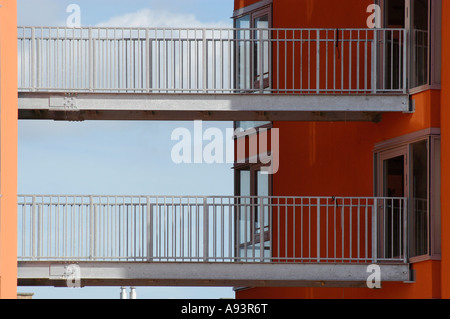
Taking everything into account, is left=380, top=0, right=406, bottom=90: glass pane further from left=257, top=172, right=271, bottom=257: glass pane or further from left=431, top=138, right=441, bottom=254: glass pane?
left=257, top=172, right=271, bottom=257: glass pane

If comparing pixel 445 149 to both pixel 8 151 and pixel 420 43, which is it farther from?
pixel 8 151

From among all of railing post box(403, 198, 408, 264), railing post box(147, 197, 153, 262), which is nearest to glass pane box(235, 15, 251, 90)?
railing post box(147, 197, 153, 262)

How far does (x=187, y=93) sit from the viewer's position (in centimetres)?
2341

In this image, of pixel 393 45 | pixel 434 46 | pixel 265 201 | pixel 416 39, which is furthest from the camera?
pixel 265 201

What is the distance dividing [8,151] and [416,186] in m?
6.25

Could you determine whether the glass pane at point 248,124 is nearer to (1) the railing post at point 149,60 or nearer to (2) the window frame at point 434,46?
(1) the railing post at point 149,60

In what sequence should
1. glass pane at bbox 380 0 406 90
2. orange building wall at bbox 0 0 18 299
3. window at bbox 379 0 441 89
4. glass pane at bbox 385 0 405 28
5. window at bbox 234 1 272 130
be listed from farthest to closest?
1. window at bbox 234 1 272 130
2. glass pane at bbox 385 0 405 28
3. glass pane at bbox 380 0 406 90
4. window at bbox 379 0 441 89
5. orange building wall at bbox 0 0 18 299

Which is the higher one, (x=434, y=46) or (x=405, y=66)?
(x=434, y=46)

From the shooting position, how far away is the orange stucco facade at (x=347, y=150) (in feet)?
73.6

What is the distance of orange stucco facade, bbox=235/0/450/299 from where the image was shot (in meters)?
22.4

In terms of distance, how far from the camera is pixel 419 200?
23.0 m

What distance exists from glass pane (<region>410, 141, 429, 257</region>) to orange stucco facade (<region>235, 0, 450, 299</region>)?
0.26 meters

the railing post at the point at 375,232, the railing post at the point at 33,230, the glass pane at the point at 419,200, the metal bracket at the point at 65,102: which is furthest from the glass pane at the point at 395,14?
the railing post at the point at 33,230

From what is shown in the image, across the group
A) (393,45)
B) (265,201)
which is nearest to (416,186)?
(393,45)
